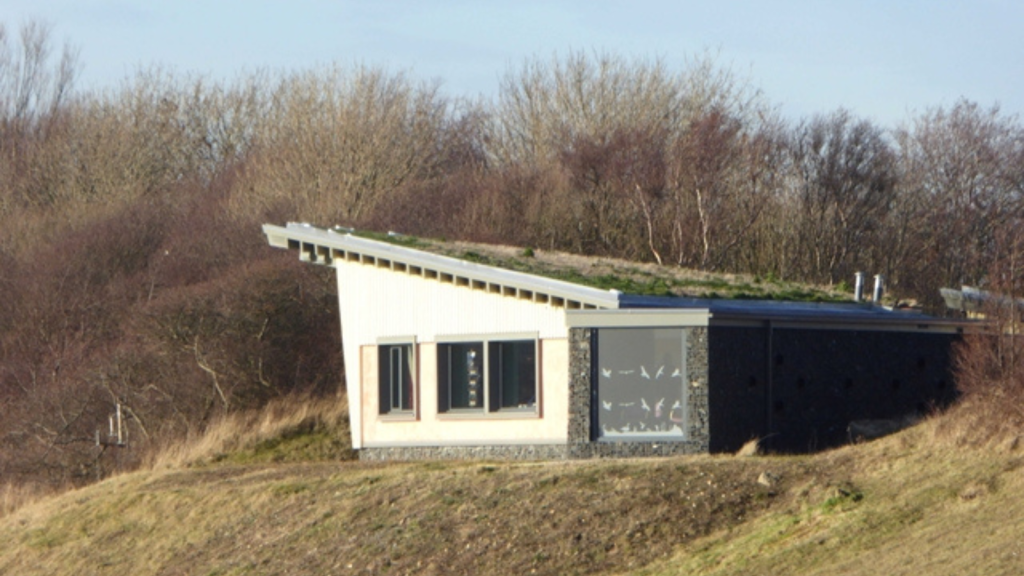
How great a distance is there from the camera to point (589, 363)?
21.9 m

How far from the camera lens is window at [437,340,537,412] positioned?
23312 millimetres

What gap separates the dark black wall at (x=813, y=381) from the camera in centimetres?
2177

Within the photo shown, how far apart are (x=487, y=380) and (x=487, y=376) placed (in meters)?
0.07

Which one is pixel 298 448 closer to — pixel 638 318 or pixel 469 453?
pixel 469 453

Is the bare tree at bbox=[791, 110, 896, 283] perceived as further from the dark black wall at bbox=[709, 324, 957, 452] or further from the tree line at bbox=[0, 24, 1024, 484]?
the dark black wall at bbox=[709, 324, 957, 452]

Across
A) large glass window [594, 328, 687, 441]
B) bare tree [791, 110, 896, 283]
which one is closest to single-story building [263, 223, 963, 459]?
large glass window [594, 328, 687, 441]

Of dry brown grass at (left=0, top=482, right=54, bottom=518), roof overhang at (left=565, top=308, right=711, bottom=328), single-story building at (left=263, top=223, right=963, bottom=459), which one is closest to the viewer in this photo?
roof overhang at (left=565, top=308, right=711, bottom=328)

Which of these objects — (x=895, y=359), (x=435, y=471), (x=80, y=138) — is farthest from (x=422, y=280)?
(x=80, y=138)

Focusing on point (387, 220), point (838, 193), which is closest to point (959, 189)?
point (838, 193)

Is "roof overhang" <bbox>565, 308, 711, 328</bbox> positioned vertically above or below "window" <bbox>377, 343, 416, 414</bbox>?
above

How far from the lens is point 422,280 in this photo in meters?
24.6

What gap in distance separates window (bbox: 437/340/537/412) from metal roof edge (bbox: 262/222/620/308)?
1045 mm

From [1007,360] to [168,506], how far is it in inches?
483

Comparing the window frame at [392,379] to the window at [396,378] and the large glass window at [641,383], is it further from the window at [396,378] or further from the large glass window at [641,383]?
the large glass window at [641,383]
